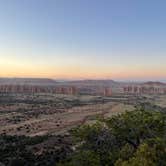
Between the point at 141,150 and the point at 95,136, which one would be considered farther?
the point at 95,136

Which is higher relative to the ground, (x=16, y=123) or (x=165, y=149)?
(x=165, y=149)

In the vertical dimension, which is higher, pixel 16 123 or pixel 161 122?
pixel 161 122

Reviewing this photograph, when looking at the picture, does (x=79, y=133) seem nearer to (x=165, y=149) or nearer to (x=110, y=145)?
(x=110, y=145)

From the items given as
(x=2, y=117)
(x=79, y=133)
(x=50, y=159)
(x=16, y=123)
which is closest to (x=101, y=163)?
(x=79, y=133)

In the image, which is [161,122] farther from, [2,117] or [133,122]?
[2,117]

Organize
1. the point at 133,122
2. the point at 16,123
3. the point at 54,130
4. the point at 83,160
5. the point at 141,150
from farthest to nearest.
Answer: the point at 16,123, the point at 54,130, the point at 133,122, the point at 83,160, the point at 141,150

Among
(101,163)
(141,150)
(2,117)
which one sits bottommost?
(2,117)

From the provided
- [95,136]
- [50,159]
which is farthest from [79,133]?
[50,159]

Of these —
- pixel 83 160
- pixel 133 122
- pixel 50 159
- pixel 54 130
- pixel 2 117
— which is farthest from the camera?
pixel 2 117

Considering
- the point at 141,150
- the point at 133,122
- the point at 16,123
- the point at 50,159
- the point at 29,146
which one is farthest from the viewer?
the point at 16,123
